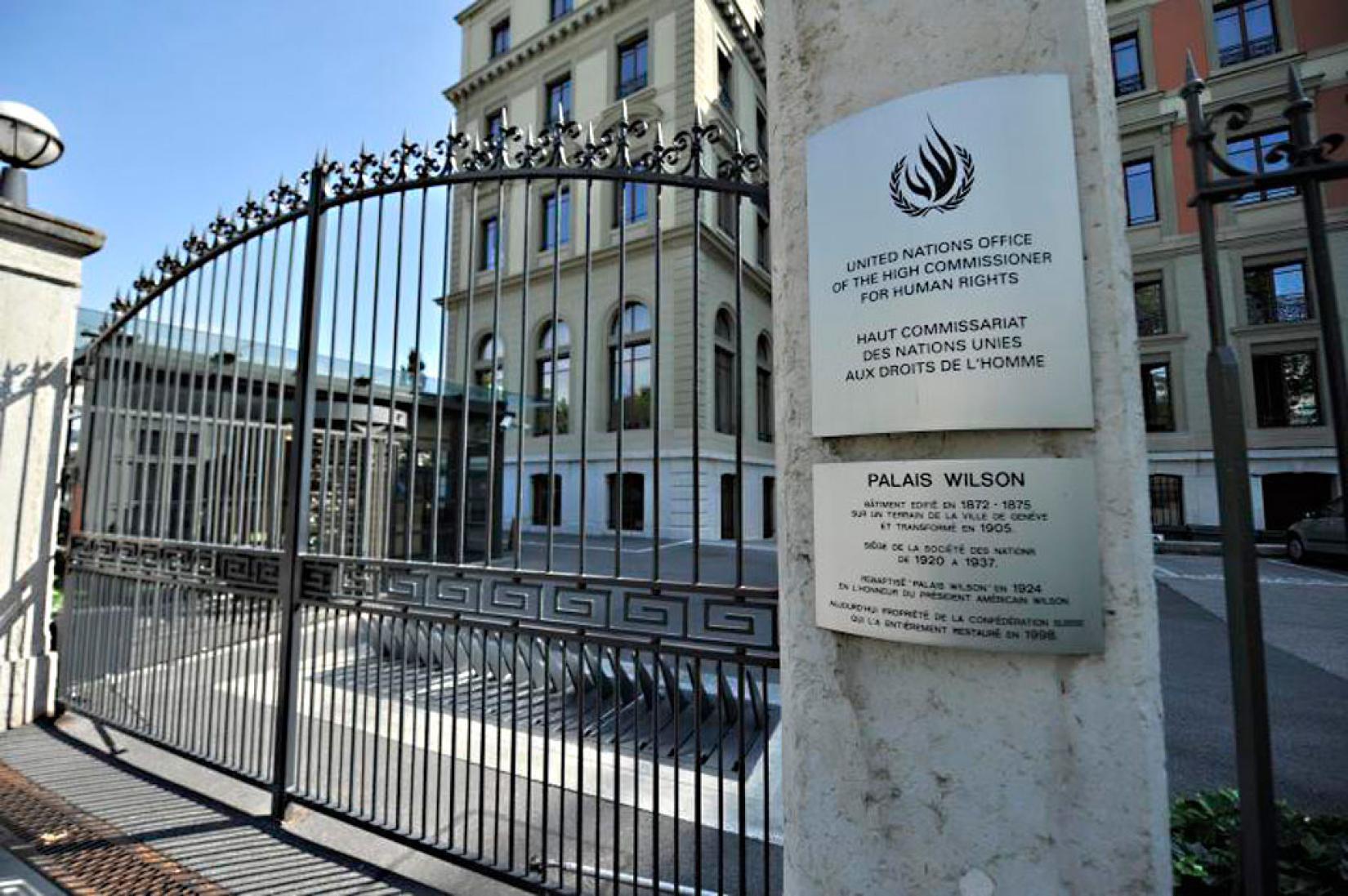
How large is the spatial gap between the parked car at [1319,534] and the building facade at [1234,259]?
156 inches

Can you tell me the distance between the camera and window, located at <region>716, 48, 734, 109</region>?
21156 millimetres

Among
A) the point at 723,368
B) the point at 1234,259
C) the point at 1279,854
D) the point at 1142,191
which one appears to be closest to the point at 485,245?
the point at 723,368

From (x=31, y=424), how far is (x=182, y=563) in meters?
1.95

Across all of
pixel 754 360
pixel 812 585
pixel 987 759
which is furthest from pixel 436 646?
pixel 754 360

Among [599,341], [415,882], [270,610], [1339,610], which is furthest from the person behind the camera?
[599,341]

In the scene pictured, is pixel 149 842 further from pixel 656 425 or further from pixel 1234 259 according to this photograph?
pixel 1234 259

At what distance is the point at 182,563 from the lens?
14.8 feet

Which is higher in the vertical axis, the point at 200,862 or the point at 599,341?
the point at 599,341

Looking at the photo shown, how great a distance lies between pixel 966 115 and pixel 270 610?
450 cm

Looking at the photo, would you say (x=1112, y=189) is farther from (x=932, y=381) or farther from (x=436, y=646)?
(x=436, y=646)

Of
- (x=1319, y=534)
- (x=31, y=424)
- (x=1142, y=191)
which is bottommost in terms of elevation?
(x=1319, y=534)

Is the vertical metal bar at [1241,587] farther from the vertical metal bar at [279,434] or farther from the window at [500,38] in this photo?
the window at [500,38]

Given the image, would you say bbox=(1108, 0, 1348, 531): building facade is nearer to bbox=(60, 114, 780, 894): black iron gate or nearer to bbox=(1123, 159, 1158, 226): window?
bbox=(1123, 159, 1158, 226): window

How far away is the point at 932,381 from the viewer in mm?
1689
